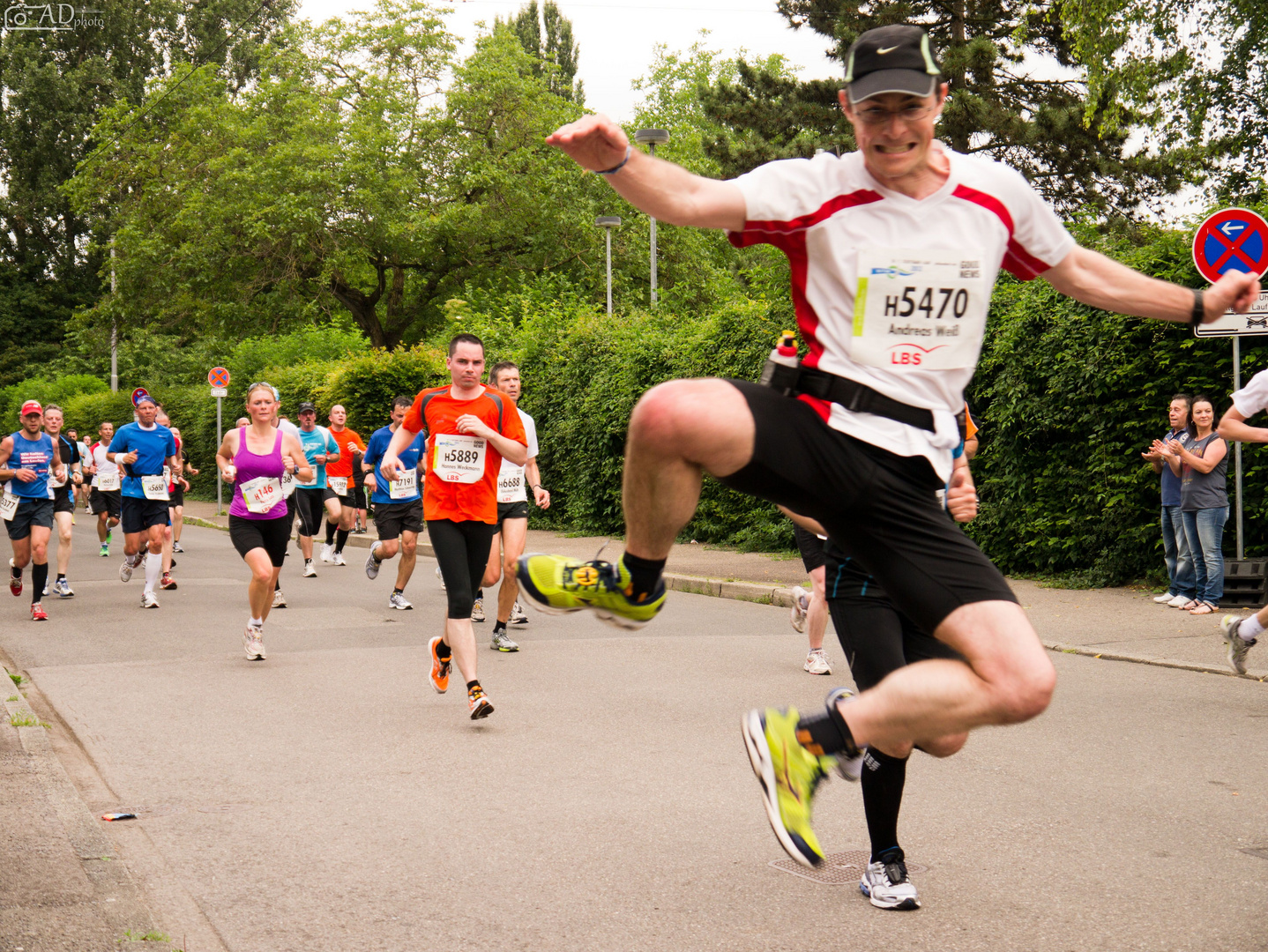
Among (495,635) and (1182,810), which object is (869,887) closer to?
(1182,810)

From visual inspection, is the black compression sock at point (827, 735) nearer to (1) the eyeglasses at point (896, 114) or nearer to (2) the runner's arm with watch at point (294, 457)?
(1) the eyeglasses at point (896, 114)

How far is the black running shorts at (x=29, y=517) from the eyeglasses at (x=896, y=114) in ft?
37.8

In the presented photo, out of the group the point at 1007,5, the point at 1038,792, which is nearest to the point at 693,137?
the point at 1007,5

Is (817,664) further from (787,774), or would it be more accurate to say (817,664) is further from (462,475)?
(787,774)

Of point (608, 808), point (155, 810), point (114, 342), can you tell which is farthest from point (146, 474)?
point (114, 342)

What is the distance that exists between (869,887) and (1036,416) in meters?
9.62

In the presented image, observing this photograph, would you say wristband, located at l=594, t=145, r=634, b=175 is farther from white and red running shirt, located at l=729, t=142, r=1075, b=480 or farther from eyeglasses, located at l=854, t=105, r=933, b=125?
eyeglasses, located at l=854, t=105, r=933, b=125

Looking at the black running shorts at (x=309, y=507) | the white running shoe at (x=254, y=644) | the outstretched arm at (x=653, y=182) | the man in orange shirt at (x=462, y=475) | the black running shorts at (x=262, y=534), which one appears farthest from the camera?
the black running shorts at (x=309, y=507)

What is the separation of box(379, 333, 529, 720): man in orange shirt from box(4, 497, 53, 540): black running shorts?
247 inches

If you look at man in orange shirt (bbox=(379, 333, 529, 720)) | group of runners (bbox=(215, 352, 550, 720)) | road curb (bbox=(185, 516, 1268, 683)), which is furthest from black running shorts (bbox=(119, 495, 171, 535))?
man in orange shirt (bbox=(379, 333, 529, 720))

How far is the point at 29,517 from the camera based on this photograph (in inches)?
498

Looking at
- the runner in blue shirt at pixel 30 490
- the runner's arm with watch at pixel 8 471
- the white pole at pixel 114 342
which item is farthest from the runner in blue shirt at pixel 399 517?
the white pole at pixel 114 342

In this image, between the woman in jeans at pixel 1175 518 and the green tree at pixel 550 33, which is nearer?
the woman in jeans at pixel 1175 518

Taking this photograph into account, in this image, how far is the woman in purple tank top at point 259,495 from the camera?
31.0 feet
